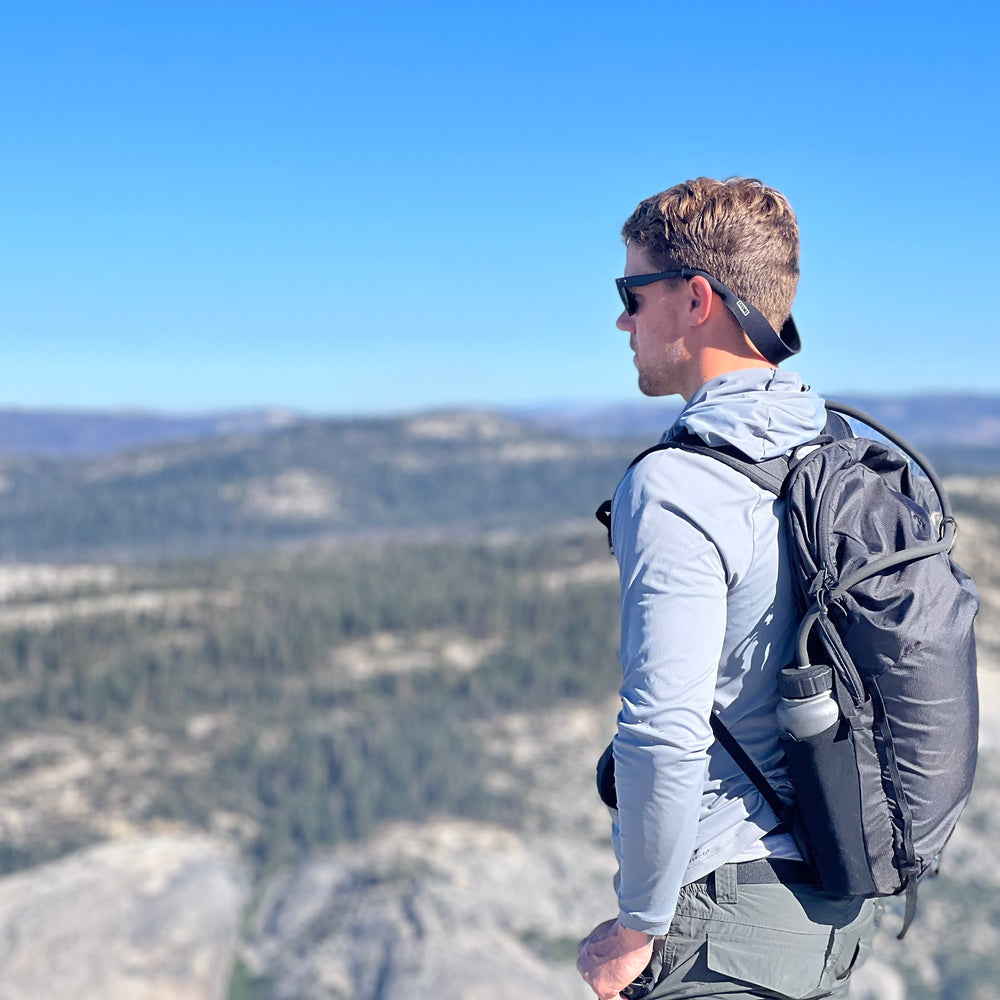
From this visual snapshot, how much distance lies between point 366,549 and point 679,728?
95.8 m

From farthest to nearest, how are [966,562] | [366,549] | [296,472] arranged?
[296,472] < [366,549] < [966,562]

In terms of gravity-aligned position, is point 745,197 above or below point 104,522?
above

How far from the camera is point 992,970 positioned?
33.1m

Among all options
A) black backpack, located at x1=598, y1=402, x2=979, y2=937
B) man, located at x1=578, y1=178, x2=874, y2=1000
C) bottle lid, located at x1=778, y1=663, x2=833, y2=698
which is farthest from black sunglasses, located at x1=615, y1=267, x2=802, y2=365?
bottle lid, located at x1=778, y1=663, x2=833, y2=698

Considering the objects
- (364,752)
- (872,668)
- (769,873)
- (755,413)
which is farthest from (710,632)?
(364,752)

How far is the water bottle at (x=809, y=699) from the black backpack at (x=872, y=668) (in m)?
0.03

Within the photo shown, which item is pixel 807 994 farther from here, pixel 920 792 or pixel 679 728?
pixel 679 728

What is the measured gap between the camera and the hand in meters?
3.34

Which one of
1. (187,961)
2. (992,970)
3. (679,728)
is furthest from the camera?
(992,970)

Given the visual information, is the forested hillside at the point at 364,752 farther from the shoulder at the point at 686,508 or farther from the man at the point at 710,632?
the shoulder at the point at 686,508

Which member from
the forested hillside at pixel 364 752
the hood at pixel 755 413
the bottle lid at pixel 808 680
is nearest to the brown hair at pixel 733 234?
the hood at pixel 755 413

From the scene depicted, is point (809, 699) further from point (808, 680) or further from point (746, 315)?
point (746, 315)

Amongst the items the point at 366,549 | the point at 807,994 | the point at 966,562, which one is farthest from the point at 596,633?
the point at 807,994

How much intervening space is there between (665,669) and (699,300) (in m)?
1.18
